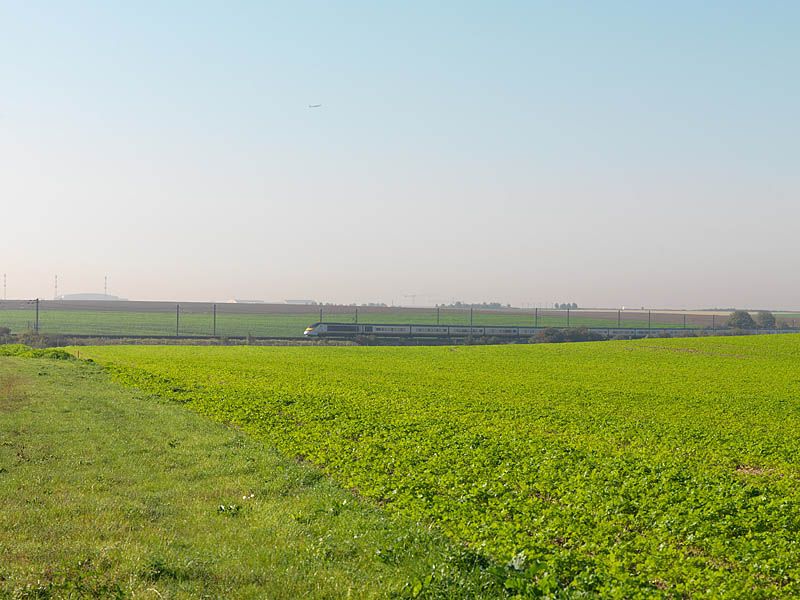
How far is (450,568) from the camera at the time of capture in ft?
31.7

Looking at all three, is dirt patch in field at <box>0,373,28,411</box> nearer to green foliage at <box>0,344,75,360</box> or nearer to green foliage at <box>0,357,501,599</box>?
green foliage at <box>0,357,501,599</box>

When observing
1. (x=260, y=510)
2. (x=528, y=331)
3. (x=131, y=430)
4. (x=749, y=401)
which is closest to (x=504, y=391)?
(x=749, y=401)

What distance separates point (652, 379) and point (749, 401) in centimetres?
979

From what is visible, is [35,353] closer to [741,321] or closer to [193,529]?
[193,529]

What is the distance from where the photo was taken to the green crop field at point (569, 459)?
396 inches

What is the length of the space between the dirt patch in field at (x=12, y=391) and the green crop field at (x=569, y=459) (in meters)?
4.75

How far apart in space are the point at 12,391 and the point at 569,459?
73.5ft

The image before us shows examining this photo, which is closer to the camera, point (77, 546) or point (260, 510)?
point (77, 546)

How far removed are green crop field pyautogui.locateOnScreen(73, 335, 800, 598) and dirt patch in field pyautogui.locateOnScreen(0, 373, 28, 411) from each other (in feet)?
15.6

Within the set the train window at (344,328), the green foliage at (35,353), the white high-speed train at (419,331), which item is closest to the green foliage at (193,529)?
the green foliage at (35,353)

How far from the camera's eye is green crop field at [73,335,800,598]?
10047 mm

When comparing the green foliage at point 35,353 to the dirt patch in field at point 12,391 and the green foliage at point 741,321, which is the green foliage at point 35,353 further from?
the green foliage at point 741,321

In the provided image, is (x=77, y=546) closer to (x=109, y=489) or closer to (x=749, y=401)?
(x=109, y=489)

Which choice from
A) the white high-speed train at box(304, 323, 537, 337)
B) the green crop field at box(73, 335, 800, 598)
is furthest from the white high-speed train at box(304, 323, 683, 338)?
the green crop field at box(73, 335, 800, 598)
